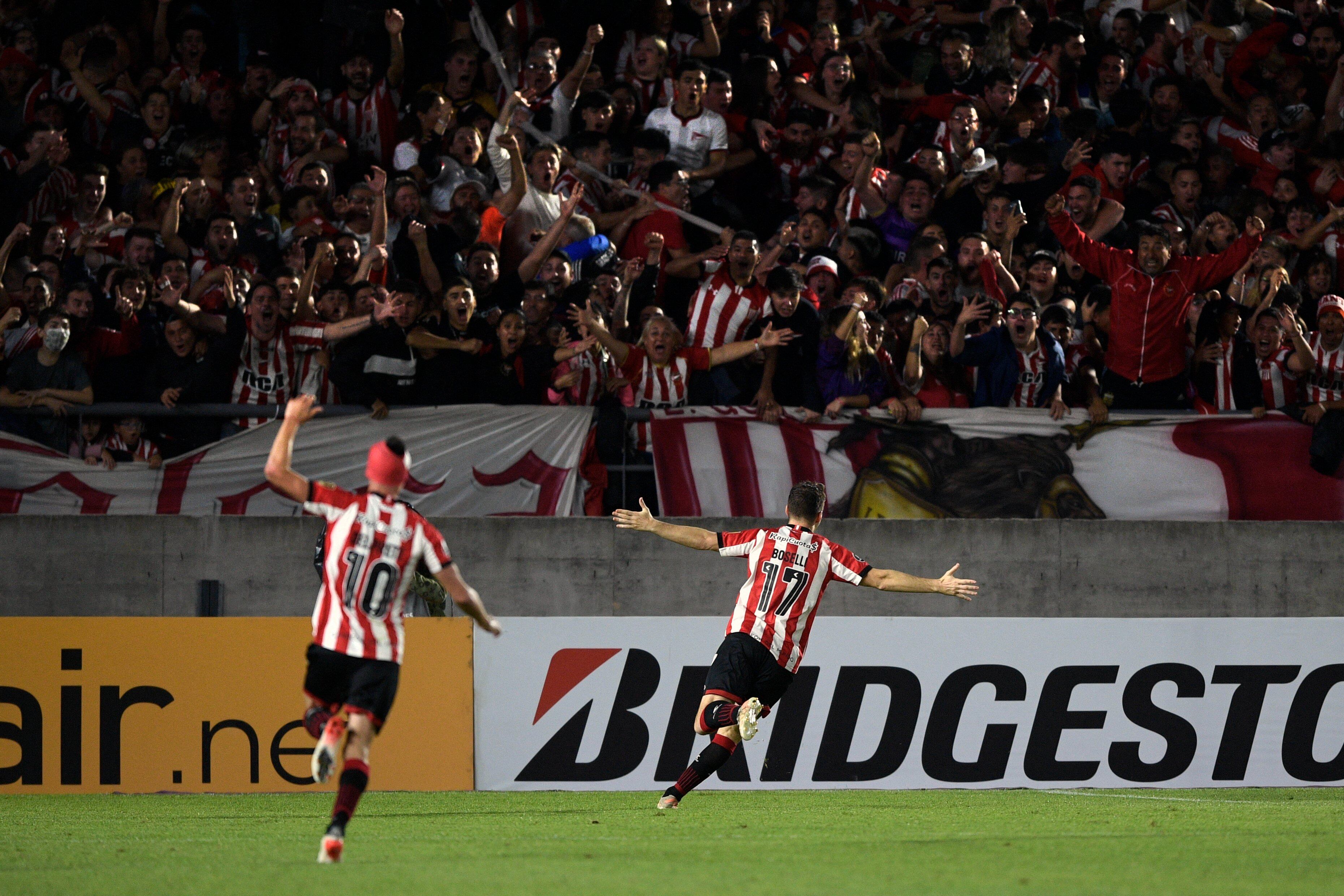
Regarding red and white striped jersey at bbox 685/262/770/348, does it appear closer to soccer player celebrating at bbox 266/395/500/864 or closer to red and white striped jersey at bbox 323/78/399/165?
red and white striped jersey at bbox 323/78/399/165

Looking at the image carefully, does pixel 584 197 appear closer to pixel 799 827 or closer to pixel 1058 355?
pixel 1058 355

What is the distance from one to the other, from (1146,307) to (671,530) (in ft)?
18.8

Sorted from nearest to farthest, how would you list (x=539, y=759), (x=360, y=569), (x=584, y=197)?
(x=360, y=569)
(x=539, y=759)
(x=584, y=197)

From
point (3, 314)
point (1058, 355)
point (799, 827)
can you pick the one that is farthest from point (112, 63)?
point (799, 827)

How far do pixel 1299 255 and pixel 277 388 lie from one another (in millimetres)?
9265

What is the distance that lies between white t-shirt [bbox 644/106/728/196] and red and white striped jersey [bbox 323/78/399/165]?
2513 mm

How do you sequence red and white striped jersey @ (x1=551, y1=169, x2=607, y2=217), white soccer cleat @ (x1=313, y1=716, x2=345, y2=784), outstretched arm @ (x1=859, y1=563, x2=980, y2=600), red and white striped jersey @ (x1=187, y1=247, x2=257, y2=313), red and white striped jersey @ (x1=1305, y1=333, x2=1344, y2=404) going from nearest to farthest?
white soccer cleat @ (x1=313, y1=716, x2=345, y2=784)
outstretched arm @ (x1=859, y1=563, x2=980, y2=600)
red and white striped jersey @ (x1=187, y1=247, x2=257, y2=313)
red and white striped jersey @ (x1=1305, y1=333, x2=1344, y2=404)
red and white striped jersey @ (x1=551, y1=169, x2=607, y2=217)

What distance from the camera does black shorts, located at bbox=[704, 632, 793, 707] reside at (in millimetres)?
9258

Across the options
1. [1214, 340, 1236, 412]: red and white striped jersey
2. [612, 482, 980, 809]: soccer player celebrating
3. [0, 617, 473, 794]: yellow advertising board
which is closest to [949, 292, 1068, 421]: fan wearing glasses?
[1214, 340, 1236, 412]: red and white striped jersey

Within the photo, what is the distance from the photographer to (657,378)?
1287 centimetres

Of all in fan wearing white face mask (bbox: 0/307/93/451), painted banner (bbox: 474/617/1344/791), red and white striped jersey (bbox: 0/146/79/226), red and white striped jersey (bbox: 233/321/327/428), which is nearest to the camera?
painted banner (bbox: 474/617/1344/791)

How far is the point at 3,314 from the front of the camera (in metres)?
12.5

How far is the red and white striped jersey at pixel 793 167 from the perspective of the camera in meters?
15.1

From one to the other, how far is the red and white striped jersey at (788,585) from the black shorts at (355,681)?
282 cm
